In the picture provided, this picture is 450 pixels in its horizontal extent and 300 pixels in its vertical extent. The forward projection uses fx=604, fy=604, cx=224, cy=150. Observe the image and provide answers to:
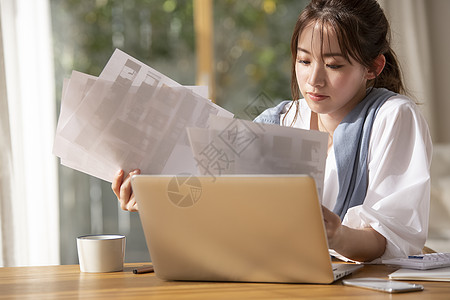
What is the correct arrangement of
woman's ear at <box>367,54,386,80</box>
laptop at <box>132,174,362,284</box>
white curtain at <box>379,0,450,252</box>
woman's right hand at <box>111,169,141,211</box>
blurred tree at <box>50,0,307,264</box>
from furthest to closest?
white curtain at <box>379,0,450,252</box>, blurred tree at <box>50,0,307,264</box>, woman's ear at <box>367,54,386,80</box>, woman's right hand at <box>111,169,141,211</box>, laptop at <box>132,174,362,284</box>

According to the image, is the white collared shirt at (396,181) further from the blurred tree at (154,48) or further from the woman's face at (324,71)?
the blurred tree at (154,48)

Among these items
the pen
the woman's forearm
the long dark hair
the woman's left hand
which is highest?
the long dark hair

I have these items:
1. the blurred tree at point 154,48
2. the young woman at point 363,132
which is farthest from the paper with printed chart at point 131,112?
the blurred tree at point 154,48

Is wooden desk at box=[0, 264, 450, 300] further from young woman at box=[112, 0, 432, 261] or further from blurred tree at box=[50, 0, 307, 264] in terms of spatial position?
blurred tree at box=[50, 0, 307, 264]

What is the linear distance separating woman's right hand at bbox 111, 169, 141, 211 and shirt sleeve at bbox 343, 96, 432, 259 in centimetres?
46

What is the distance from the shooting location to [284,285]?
0.96 m

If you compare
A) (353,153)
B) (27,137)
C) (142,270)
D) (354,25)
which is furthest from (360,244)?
(27,137)

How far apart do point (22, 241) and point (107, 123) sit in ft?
6.04

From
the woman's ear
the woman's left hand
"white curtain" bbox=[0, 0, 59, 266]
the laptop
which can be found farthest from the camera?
"white curtain" bbox=[0, 0, 59, 266]

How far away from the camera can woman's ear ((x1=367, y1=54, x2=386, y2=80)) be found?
1.53 m

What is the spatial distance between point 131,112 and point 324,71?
0.49 metres

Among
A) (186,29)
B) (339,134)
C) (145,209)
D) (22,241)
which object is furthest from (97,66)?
(145,209)

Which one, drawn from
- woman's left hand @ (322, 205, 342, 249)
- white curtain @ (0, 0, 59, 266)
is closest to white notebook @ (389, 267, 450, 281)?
woman's left hand @ (322, 205, 342, 249)

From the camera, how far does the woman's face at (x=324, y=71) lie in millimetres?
1398
